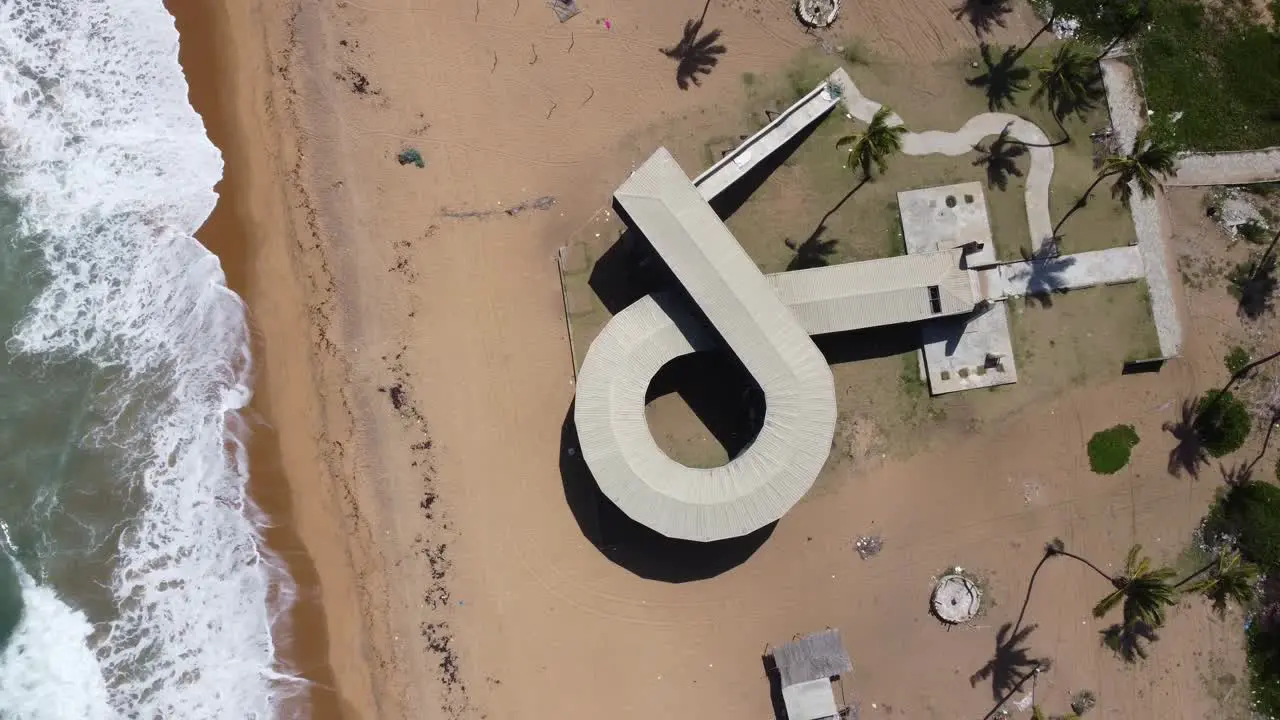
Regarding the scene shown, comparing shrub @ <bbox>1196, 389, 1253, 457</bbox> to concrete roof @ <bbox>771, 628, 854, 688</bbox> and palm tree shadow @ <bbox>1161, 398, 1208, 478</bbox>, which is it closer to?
palm tree shadow @ <bbox>1161, 398, 1208, 478</bbox>

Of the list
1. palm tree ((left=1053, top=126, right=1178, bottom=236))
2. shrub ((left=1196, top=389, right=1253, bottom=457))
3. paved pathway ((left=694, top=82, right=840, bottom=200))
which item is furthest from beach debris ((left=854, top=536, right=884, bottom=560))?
paved pathway ((left=694, top=82, right=840, bottom=200))

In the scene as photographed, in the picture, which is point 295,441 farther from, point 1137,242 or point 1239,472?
point 1239,472

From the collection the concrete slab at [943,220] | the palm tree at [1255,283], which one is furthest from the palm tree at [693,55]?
the palm tree at [1255,283]

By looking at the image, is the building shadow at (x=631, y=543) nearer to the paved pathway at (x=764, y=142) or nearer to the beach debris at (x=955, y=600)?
the beach debris at (x=955, y=600)

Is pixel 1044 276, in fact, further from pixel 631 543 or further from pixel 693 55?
pixel 631 543

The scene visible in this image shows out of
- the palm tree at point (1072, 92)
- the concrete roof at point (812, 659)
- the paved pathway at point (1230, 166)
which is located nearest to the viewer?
the concrete roof at point (812, 659)

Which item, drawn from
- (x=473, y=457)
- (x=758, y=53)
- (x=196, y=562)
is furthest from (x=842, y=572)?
(x=196, y=562)
